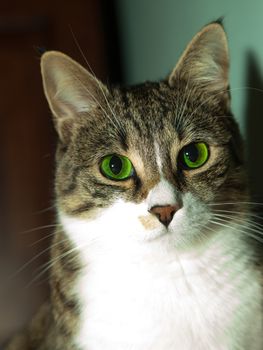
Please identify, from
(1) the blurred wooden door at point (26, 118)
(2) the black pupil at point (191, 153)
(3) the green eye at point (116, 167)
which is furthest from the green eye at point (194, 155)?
(1) the blurred wooden door at point (26, 118)

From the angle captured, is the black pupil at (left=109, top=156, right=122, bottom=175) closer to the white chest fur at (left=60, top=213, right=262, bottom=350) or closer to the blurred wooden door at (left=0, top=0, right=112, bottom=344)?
the white chest fur at (left=60, top=213, right=262, bottom=350)

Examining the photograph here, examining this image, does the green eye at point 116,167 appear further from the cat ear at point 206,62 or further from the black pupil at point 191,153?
the cat ear at point 206,62

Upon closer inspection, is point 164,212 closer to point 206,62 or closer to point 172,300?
point 172,300

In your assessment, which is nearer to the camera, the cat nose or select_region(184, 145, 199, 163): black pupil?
the cat nose

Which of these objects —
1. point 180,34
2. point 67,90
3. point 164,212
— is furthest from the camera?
point 180,34

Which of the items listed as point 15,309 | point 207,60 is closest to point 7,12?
point 207,60

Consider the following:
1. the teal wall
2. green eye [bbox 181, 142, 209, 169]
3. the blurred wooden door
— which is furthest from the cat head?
the blurred wooden door

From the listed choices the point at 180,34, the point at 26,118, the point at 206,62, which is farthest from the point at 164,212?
the point at 26,118
